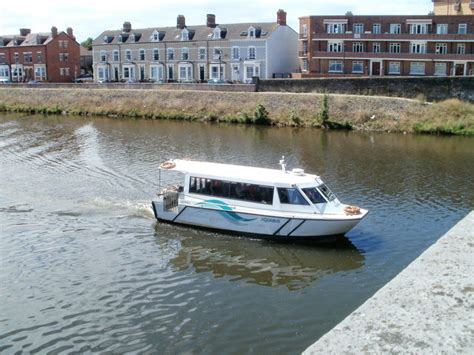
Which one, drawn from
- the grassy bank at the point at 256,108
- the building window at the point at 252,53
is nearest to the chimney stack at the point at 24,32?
the grassy bank at the point at 256,108

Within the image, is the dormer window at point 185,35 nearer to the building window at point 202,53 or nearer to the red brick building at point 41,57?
the building window at point 202,53

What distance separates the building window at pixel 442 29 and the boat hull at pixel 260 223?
49808 mm

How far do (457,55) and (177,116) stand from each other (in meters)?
32.0

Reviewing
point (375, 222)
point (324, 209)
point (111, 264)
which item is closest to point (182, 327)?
point (111, 264)

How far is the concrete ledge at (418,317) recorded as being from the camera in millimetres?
11453

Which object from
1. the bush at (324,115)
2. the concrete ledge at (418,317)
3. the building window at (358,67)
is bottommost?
the concrete ledge at (418,317)

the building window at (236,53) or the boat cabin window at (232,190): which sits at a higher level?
the building window at (236,53)

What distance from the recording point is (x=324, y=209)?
72.1 ft

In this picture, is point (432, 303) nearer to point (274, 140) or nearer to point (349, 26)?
point (274, 140)

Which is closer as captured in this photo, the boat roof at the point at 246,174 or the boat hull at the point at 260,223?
the boat hull at the point at 260,223

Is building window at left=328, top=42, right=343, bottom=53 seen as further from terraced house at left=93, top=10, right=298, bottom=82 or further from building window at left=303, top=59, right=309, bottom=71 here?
terraced house at left=93, top=10, right=298, bottom=82

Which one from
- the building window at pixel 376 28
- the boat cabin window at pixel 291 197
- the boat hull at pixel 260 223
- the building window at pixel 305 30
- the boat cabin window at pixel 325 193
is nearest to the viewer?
the boat hull at pixel 260 223

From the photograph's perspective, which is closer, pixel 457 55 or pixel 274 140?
pixel 274 140

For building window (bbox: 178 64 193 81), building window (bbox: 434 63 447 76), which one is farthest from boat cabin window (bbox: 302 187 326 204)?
building window (bbox: 178 64 193 81)
